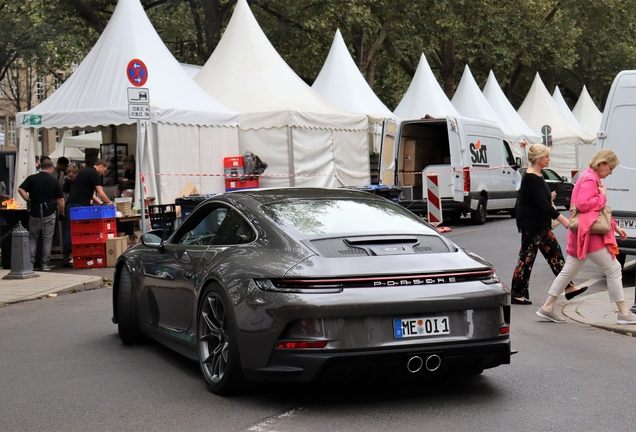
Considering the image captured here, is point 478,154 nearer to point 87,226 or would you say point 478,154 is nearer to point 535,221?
point 87,226

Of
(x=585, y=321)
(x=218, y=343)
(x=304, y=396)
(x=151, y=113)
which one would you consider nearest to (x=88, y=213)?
(x=151, y=113)

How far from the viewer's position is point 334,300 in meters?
5.52

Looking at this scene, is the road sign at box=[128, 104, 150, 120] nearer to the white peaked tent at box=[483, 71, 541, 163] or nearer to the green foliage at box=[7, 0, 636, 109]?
the green foliage at box=[7, 0, 636, 109]

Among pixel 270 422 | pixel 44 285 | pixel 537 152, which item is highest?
pixel 537 152

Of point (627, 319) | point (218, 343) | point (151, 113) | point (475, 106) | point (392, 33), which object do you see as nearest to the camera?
point (218, 343)

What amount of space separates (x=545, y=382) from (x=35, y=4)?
29.2 meters

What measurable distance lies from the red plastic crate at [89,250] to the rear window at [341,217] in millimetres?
9821

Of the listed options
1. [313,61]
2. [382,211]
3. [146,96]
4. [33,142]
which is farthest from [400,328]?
[313,61]

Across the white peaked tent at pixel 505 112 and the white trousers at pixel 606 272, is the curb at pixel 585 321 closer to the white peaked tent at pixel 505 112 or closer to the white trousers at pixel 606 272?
the white trousers at pixel 606 272

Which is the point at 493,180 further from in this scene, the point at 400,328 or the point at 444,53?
the point at 444,53

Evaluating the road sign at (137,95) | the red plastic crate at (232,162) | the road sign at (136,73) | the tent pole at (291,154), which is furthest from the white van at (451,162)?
the road sign at (137,95)

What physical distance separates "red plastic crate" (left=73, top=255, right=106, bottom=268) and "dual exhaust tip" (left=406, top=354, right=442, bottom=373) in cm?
1107

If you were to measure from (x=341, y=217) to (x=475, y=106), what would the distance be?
104ft

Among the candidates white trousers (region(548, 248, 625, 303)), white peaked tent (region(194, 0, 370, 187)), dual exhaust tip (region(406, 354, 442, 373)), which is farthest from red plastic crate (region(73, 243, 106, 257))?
dual exhaust tip (region(406, 354, 442, 373))
